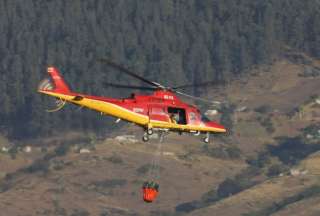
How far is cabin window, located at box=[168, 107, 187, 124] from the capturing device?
72.3 m

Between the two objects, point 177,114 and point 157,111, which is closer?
point 157,111

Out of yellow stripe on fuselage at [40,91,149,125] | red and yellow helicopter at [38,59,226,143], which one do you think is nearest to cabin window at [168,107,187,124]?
red and yellow helicopter at [38,59,226,143]

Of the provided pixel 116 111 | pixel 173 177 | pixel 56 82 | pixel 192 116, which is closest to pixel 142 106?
pixel 116 111

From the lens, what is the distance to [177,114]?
72.6 m

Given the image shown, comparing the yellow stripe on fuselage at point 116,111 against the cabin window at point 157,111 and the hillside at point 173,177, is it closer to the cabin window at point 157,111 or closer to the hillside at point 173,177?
the cabin window at point 157,111

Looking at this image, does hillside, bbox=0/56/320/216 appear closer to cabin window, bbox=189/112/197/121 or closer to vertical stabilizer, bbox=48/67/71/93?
cabin window, bbox=189/112/197/121

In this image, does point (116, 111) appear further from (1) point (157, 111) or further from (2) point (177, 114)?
(2) point (177, 114)

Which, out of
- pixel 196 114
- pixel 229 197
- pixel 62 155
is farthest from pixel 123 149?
pixel 196 114

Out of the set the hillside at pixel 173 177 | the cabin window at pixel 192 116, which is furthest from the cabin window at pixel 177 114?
the hillside at pixel 173 177

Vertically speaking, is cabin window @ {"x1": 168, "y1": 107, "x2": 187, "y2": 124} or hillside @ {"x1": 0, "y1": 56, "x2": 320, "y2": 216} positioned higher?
cabin window @ {"x1": 168, "y1": 107, "x2": 187, "y2": 124}

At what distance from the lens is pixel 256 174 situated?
597 ft

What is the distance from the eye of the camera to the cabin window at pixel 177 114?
72287 mm

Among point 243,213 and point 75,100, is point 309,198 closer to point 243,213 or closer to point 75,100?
point 243,213

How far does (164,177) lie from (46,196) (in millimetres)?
17938
